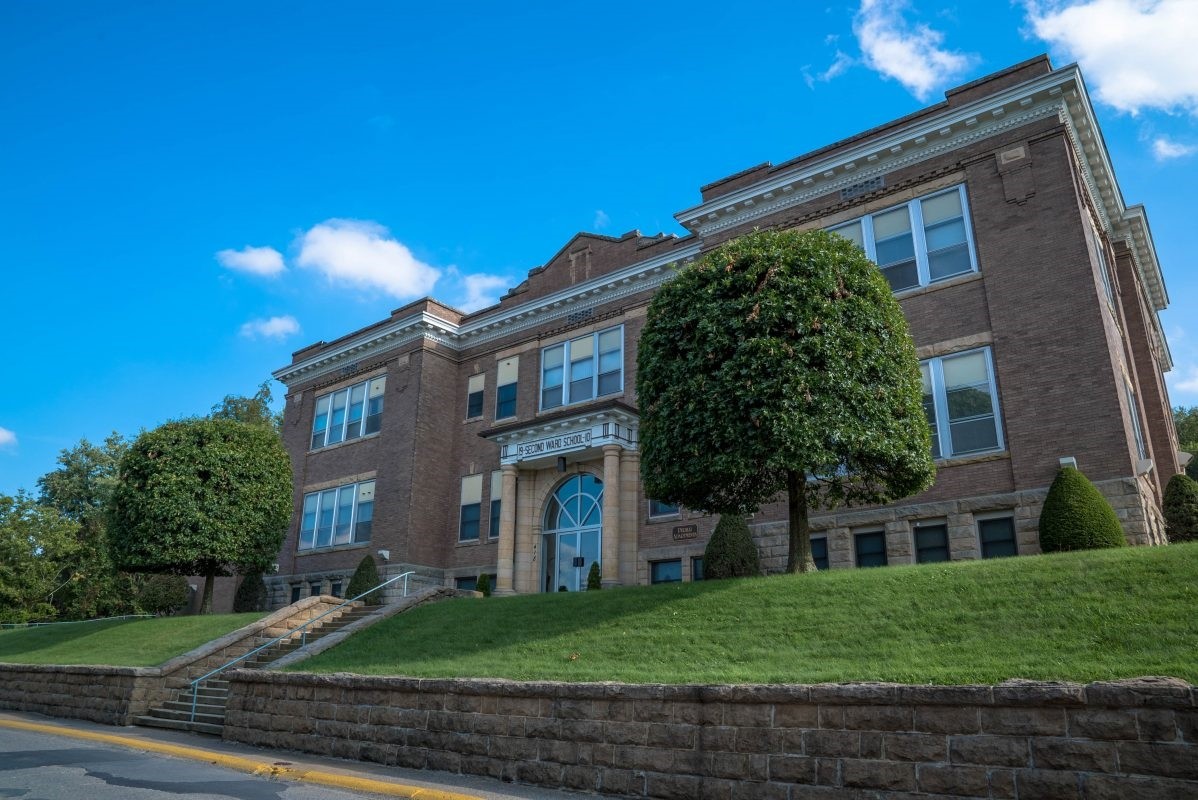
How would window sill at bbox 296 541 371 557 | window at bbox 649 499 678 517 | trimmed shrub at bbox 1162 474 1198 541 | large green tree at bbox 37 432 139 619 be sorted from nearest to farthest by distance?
1. trimmed shrub at bbox 1162 474 1198 541
2. window at bbox 649 499 678 517
3. window sill at bbox 296 541 371 557
4. large green tree at bbox 37 432 139 619

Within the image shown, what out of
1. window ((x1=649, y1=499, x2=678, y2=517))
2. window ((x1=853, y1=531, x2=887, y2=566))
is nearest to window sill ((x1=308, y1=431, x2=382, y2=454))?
window ((x1=649, y1=499, x2=678, y2=517))

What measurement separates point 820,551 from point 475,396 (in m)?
14.2

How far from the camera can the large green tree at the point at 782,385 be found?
13.8 meters

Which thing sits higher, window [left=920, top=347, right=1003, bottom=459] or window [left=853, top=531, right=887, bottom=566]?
window [left=920, top=347, right=1003, bottom=459]

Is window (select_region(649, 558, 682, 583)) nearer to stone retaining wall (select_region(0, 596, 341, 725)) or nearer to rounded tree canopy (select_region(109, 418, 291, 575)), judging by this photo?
stone retaining wall (select_region(0, 596, 341, 725))

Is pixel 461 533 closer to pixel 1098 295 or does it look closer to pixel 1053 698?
pixel 1098 295

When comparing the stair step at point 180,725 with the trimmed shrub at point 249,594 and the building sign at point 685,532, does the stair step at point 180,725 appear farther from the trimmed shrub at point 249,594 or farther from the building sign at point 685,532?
the trimmed shrub at point 249,594

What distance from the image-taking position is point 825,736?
25.9 ft

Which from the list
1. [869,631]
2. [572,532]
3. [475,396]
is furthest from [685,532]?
[869,631]

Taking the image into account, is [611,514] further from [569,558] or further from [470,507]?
[470,507]

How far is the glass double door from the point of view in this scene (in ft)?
79.7

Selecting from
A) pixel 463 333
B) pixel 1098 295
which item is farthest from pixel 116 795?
Answer: pixel 463 333

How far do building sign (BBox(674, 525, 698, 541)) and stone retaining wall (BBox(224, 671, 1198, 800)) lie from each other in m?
11.9

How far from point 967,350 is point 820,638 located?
10.4 metres
